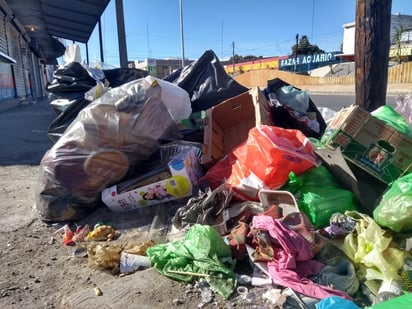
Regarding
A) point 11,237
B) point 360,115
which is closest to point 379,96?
point 360,115

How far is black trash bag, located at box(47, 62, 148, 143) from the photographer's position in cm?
353

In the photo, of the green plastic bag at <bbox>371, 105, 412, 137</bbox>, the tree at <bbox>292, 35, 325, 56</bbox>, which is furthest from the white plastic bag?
the tree at <bbox>292, 35, 325, 56</bbox>

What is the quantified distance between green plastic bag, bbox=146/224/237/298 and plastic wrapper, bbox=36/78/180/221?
836 millimetres

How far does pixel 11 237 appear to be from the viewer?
234 cm

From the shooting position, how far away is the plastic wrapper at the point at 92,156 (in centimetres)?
246

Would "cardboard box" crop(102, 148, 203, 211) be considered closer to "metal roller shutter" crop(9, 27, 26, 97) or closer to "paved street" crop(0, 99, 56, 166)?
"paved street" crop(0, 99, 56, 166)

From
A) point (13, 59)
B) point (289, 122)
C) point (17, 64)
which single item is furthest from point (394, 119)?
point (17, 64)

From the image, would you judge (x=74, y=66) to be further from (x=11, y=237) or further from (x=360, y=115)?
(x=360, y=115)

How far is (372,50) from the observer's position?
275cm

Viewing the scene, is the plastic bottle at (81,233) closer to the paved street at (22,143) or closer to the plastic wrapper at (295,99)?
the plastic wrapper at (295,99)

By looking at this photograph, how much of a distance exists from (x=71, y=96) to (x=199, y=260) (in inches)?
121

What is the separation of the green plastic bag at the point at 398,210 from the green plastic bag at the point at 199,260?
0.80m

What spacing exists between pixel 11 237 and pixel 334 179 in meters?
2.21

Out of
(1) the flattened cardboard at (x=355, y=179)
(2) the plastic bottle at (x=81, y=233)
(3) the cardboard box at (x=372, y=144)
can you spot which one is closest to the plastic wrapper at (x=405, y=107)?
(3) the cardboard box at (x=372, y=144)
